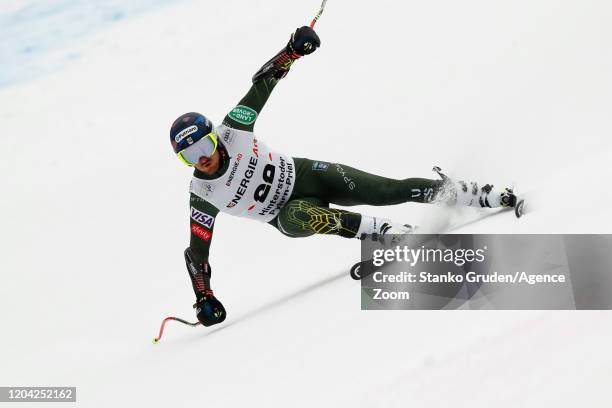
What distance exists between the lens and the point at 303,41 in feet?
16.9

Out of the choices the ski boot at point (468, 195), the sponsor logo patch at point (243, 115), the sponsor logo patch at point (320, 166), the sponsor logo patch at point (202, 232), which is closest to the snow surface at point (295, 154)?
the ski boot at point (468, 195)

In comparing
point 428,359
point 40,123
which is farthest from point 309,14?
point 428,359

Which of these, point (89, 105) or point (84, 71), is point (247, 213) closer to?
point (89, 105)

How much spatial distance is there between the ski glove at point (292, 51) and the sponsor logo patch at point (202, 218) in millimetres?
990

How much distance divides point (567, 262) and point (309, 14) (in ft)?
29.9

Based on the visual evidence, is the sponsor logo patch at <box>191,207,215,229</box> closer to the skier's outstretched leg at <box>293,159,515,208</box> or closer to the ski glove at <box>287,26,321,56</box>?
the skier's outstretched leg at <box>293,159,515,208</box>

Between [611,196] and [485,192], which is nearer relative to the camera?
[611,196]

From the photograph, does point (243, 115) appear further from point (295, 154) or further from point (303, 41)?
point (295, 154)

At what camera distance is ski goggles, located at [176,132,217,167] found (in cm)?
493

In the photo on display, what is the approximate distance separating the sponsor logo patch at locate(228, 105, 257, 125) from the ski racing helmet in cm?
31

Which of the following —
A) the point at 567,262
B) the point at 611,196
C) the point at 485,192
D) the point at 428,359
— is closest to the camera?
the point at 428,359

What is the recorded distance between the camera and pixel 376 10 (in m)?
11.2

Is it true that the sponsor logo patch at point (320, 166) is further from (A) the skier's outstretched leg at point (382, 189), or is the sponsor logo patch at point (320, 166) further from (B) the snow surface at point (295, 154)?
(B) the snow surface at point (295, 154)

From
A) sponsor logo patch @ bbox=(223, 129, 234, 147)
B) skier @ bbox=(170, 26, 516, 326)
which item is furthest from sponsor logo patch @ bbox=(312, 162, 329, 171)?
sponsor logo patch @ bbox=(223, 129, 234, 147)
